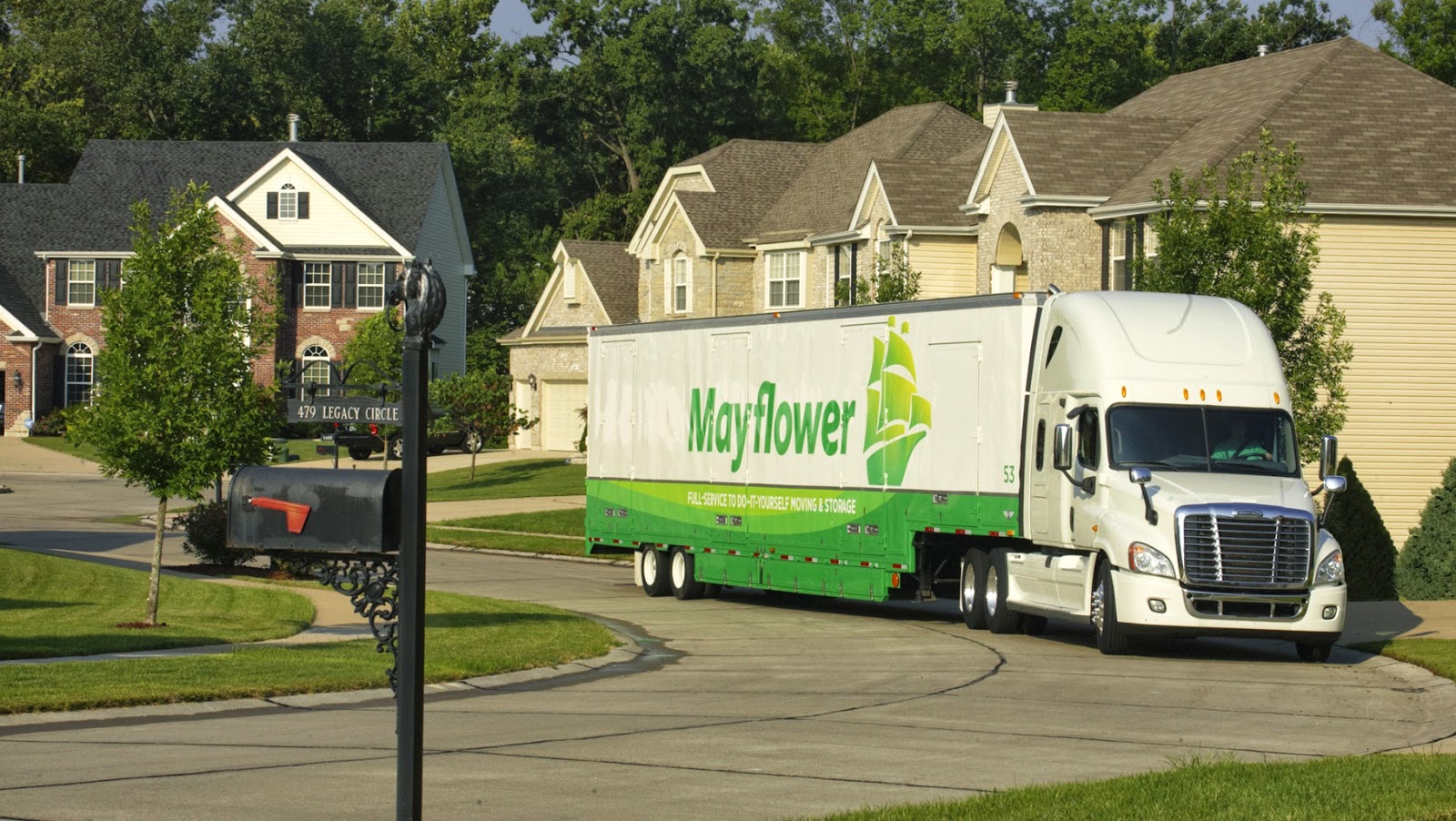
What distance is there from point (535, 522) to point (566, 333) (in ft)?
78.7

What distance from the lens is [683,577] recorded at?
A: 1126 inches

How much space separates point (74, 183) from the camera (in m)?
76.1

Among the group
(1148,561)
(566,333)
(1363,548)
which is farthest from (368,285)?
(1148,561)

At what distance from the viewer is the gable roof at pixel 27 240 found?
238 ft

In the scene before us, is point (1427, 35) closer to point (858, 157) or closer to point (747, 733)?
point (858, 157)

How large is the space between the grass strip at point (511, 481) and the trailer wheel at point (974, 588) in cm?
2608

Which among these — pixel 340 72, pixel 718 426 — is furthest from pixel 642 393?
pixel 340 72

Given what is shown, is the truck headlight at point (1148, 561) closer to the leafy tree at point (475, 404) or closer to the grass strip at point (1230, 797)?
the grass strip at point (1230, 797)

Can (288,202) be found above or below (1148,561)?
above

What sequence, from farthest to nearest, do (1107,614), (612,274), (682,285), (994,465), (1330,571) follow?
(612,274)
(682,285)
(994,465)
(1107,614)
(1330,571)

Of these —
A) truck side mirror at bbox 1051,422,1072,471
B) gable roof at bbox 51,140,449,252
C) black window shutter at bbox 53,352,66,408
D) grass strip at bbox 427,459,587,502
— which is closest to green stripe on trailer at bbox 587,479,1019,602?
truck side mirror at bbox 1051,422,1072,471

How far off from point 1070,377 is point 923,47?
7337cm

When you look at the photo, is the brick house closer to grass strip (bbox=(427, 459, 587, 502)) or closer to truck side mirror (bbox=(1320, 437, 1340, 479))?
grass strip (bbox=(427, 459, 587, 502))

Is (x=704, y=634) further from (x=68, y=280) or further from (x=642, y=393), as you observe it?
(x=68, y=280)
